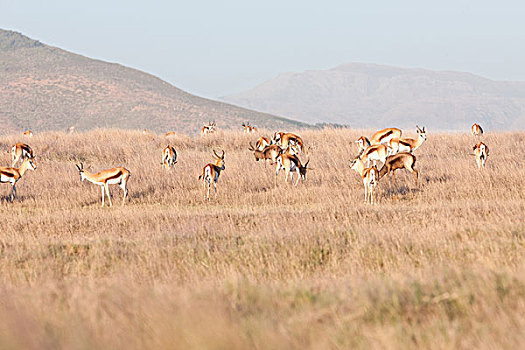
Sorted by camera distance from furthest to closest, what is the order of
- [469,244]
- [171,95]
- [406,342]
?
[171,95] → [469,244] → [406,342]

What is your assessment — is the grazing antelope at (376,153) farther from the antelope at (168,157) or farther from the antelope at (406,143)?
the antelope at (168,157)

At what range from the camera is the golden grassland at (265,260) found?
14.0 feet

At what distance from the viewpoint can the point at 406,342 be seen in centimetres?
414

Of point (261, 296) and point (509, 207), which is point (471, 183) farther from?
point (261, 296)

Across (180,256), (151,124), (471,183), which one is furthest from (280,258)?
(151,124)

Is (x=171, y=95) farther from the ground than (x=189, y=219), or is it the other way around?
(x=171, y=95)

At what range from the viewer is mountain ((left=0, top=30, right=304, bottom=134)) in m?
77.6

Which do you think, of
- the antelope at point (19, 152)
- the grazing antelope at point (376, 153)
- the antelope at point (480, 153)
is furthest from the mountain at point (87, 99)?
the grazing antelope at point (376, 153)

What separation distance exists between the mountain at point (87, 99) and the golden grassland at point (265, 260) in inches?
2363

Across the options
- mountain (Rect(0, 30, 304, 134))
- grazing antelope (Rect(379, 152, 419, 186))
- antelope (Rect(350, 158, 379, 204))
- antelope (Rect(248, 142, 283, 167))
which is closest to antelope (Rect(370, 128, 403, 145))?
antelope (Rect(248, 142, 283, 167))

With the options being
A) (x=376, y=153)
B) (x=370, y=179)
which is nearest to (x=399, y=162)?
(x=376, y=153)

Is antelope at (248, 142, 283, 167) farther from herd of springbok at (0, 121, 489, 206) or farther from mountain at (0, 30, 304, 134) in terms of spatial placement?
mountain at (0, 30, 304, 134)

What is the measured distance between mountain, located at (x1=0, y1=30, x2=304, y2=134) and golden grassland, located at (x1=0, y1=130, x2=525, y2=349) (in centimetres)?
6001

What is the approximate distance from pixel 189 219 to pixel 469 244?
5.65 metres
